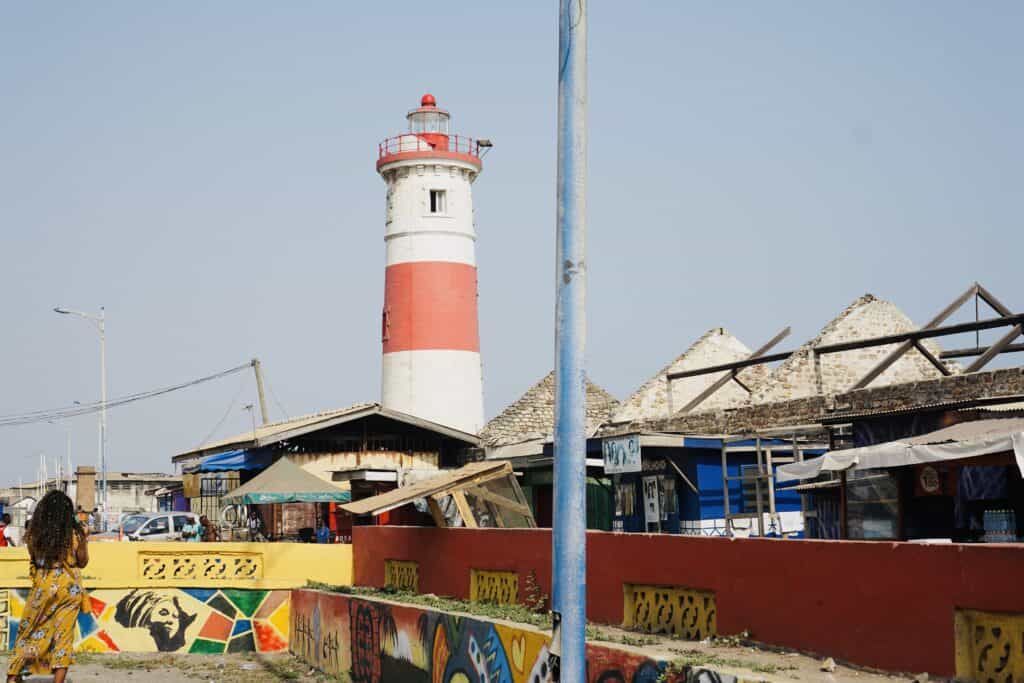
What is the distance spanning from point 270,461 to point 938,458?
60.1ft

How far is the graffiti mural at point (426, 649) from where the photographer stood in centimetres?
1058

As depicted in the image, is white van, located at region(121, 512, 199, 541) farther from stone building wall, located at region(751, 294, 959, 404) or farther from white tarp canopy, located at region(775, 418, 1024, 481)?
white tarp canopy, located at region(775, 418, 1024, 481)

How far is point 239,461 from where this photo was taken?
1128 inches

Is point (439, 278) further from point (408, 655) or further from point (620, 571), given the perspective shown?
point (620, 571)

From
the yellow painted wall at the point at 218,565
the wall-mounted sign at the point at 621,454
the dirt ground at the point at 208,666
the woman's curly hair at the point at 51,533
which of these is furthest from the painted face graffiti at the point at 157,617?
the woman's curly hair at the point at 51,533

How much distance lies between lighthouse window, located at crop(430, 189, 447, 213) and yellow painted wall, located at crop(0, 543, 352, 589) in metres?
17.9

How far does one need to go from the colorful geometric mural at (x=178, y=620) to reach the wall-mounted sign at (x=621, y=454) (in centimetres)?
597

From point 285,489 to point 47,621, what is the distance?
1397 cm

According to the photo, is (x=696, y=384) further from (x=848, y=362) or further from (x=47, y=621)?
(x=47, y=621)

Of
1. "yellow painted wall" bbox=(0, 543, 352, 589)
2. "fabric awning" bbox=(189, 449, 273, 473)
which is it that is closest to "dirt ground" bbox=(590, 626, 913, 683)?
"yellow painted wall" bbox=(0, 543, 352, 589)

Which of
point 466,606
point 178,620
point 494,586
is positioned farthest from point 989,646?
point 178,620

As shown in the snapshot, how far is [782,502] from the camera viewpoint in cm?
2192

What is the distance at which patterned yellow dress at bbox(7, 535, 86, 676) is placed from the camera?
35.9ft

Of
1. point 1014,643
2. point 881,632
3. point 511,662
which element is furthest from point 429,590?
point 1014,643
